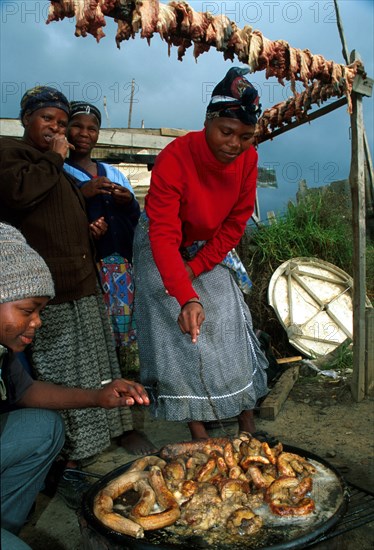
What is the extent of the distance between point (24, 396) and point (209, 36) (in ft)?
8.04

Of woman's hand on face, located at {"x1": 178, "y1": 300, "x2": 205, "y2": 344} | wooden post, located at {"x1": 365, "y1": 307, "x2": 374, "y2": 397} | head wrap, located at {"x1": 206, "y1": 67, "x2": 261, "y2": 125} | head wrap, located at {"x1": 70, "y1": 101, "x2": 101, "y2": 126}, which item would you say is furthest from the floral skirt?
wooden post, located at {"x1": 365, "y1": 307, "x2": 374, "y2": 397}

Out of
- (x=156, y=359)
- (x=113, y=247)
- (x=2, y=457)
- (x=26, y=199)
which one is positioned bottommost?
(x=2, y=457)

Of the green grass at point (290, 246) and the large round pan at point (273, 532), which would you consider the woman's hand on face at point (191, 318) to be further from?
the green grass at point (290, 246)

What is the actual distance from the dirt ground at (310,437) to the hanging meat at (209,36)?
2707 mm

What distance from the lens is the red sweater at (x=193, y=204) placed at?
2.93 meters

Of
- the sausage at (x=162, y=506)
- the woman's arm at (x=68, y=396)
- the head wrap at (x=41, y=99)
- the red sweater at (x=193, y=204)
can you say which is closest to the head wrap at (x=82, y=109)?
the head wrap at (x=41, y=99)

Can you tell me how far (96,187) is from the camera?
348 centimetres

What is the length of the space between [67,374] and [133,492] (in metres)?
1.16

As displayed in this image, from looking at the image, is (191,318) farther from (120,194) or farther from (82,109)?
(82,109)

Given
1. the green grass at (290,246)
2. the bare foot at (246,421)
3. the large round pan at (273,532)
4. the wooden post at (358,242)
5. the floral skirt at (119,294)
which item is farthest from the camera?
the green grass at (290,246)

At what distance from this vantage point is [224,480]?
2.18 m

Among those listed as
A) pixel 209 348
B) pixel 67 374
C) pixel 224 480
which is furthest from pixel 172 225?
pixel 224 480

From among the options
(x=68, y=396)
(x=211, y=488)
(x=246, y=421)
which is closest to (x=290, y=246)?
(x=246, y=421)

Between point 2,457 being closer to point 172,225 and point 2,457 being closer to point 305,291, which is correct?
point 172,225
